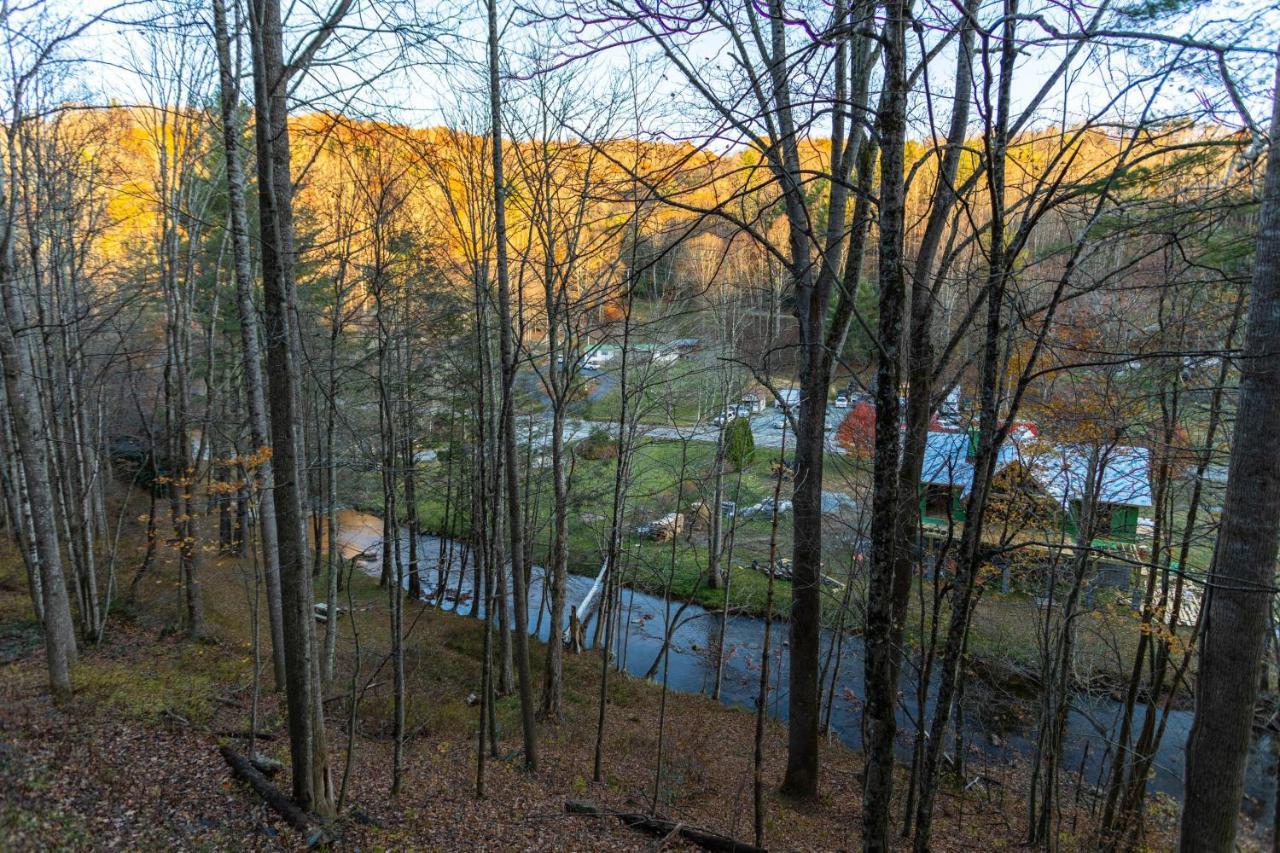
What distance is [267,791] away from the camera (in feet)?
20.1

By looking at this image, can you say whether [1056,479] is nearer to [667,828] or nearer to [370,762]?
[667,828]

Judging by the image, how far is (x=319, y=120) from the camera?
19.9 feet

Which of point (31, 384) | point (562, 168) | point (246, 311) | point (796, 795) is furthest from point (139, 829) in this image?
point (562, 168)

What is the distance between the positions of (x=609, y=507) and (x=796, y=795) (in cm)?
Answer: 1062

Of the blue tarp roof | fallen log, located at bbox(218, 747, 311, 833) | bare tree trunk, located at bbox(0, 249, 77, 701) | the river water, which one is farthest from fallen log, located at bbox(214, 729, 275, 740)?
the blue tarp roof

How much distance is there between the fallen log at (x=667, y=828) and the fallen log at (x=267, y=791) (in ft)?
10.2

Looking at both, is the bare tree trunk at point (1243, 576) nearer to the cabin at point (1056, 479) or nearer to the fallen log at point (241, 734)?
the cabin at point (1056, 479)

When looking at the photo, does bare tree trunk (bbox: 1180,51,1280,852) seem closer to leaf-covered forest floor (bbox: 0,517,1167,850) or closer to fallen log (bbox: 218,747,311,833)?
leaf-covered forest floor (bbox: 0,517,1167,850)

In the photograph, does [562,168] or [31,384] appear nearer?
[31,384]

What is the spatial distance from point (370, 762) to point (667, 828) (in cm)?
403

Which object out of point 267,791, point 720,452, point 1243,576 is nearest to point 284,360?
point 267,791

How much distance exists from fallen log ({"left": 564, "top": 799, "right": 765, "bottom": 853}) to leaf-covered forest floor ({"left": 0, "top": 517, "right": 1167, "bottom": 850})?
0.15m

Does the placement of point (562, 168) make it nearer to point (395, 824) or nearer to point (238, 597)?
point (395, 824)

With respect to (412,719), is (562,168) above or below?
above
